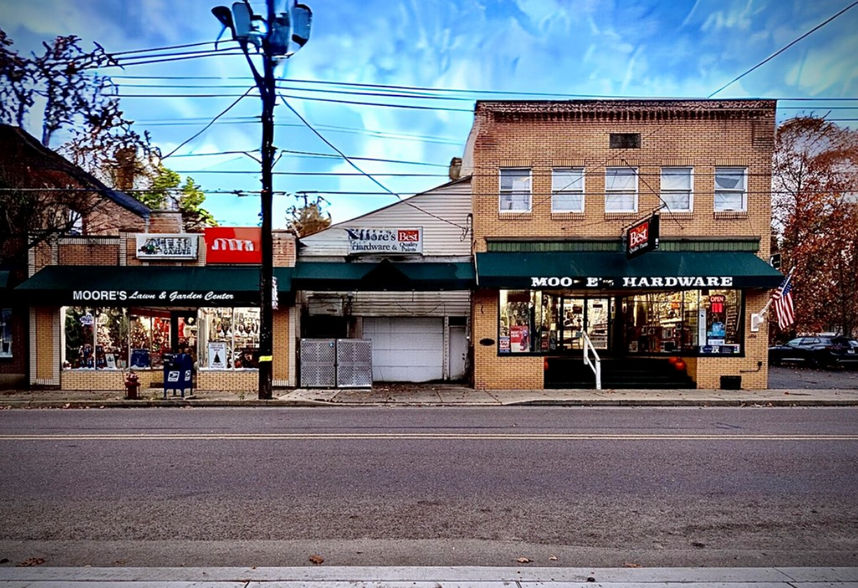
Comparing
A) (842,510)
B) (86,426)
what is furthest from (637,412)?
(86,426)

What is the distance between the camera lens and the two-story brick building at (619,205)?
53.0 ft

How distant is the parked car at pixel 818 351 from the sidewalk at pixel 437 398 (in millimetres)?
9844

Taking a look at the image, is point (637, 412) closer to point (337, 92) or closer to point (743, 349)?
point (743, 349)

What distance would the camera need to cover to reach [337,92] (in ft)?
47.4

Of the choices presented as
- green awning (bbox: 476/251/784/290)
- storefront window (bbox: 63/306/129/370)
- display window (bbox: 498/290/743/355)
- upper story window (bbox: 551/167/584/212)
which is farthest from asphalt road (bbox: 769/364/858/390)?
storefront window (bbox: 63/306/129/370)

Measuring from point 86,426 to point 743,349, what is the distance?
17.2 metres

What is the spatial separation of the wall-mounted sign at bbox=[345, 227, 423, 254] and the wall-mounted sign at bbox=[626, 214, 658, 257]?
20.3ft

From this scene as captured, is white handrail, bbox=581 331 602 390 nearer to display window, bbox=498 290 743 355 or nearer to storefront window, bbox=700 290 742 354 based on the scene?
display window, bbox=498 290 743 355

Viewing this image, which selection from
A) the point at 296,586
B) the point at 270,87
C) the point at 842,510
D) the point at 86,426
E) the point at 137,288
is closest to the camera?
the point at 296,586

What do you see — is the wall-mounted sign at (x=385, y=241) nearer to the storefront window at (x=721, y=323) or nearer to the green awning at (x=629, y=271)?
the green awning at (x=629, y=271)

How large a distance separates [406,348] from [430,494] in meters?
12.1

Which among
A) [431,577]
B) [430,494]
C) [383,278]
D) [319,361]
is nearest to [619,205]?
[383,278]

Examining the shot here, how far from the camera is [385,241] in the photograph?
1652 centimetres

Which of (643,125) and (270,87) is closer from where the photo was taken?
(270,87)
